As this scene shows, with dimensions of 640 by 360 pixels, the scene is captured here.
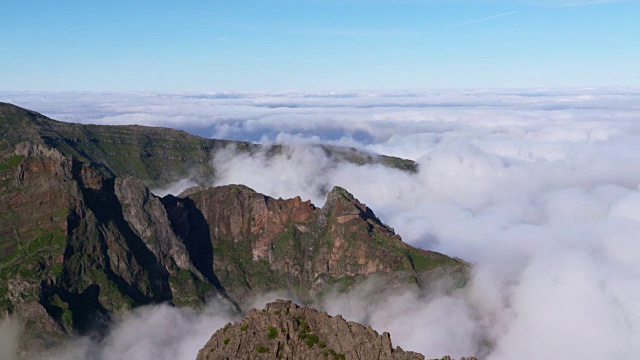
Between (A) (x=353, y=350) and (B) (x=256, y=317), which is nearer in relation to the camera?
(A) (x=353, y=350)

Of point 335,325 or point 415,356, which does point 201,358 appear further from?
point 415,356

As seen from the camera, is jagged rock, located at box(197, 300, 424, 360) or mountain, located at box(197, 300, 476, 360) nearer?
mountain, located at box(197, 300, 476, 360)

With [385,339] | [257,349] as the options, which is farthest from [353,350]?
[257,349]

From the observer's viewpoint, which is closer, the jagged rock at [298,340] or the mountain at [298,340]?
the mountain at [298,340]
